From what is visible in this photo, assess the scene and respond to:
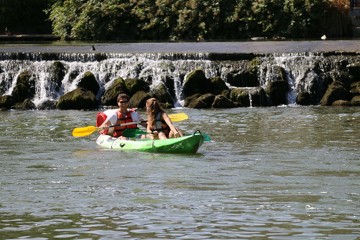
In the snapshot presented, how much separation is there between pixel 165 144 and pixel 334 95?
41.0 ft

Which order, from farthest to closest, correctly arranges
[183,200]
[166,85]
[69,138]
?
1. [166,85]
2. [69,138]
3. [183,200]

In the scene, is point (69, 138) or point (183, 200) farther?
point (69, 138)

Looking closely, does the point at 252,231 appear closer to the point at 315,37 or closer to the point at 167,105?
the point at 167,105

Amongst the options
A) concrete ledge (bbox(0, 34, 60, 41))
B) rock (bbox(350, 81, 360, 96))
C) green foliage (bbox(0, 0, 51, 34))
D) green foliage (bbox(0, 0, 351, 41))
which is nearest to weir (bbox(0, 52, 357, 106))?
rock (bbox(350, 81, 360, 96))

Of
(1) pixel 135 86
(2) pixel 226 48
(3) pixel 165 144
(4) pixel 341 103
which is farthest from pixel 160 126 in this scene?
(2) pixel 226 48

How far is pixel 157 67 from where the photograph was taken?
3528 cm

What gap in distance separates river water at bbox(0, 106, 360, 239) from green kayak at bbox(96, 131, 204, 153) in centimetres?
18

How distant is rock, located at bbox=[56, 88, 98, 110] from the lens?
32.3m

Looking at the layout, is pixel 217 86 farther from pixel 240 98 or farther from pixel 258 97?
pixel 258 97

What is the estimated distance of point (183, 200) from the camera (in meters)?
15.7

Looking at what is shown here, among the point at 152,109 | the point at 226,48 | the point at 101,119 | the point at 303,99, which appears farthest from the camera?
the point at 226,48

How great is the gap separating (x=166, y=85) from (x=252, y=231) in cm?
2117

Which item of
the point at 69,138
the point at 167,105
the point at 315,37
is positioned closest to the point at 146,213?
the point at 69,138

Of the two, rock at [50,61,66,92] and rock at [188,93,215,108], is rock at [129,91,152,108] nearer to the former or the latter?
rock at [188,93,215,108]
